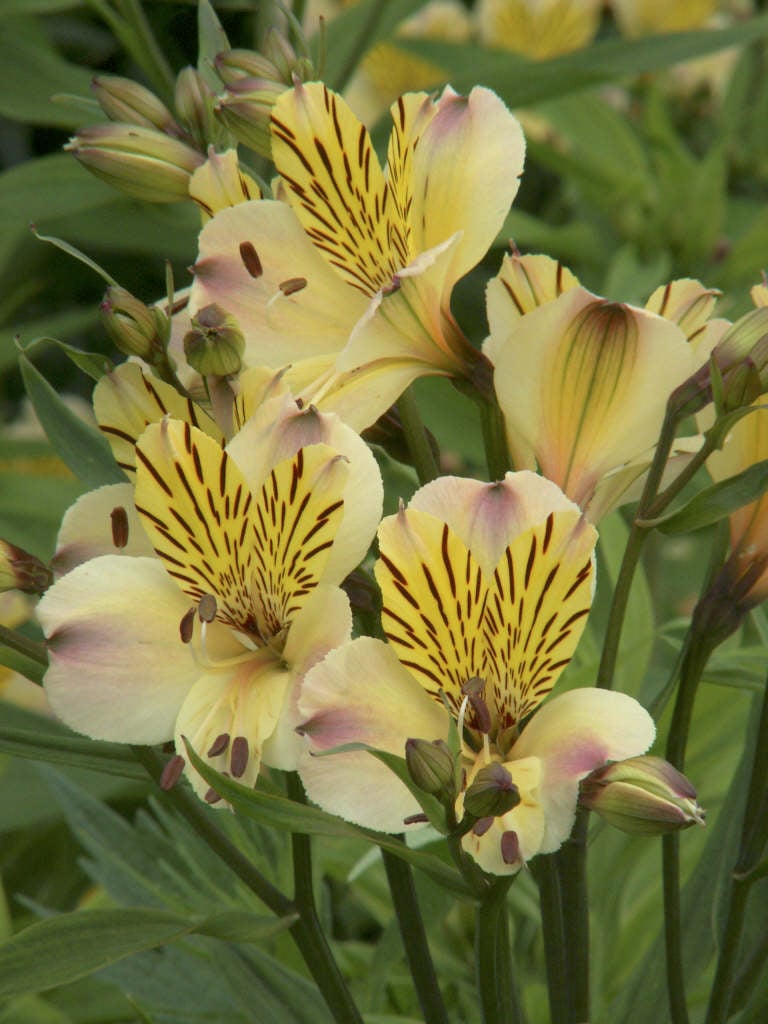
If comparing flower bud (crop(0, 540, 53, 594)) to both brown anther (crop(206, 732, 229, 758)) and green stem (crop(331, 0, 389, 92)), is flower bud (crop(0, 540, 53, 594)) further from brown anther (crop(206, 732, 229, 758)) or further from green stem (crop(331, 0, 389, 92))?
green stem (crop(331, 0, 389, 92))

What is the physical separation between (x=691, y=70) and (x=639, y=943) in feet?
2.95

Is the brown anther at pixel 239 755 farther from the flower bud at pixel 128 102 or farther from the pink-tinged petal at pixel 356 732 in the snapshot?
the flower bud at pixel 128 102

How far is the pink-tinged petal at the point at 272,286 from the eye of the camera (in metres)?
0.35

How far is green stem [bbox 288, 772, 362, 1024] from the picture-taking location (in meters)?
0.36

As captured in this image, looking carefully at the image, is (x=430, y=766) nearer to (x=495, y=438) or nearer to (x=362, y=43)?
(x=495, y=438)

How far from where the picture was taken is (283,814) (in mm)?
302

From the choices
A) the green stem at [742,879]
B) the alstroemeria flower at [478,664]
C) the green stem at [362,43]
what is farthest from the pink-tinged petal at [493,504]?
the green stem at [362,43]

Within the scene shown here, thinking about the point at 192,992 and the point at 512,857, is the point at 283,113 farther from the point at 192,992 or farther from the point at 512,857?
the point at 192,992

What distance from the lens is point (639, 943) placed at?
580 millimetres

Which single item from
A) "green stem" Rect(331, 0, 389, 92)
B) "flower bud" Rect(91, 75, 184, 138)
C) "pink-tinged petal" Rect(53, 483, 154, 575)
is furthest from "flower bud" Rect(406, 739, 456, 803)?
"green stem" Rect(331, 0, 389, 92)

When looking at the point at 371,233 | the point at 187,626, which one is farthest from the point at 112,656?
the point at 371,233

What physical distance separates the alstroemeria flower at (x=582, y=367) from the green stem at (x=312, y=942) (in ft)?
0.36

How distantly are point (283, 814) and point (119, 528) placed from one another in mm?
85

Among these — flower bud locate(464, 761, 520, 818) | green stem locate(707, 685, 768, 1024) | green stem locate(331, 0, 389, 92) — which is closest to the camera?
flower bud locate(464, 761, 520, 818)
